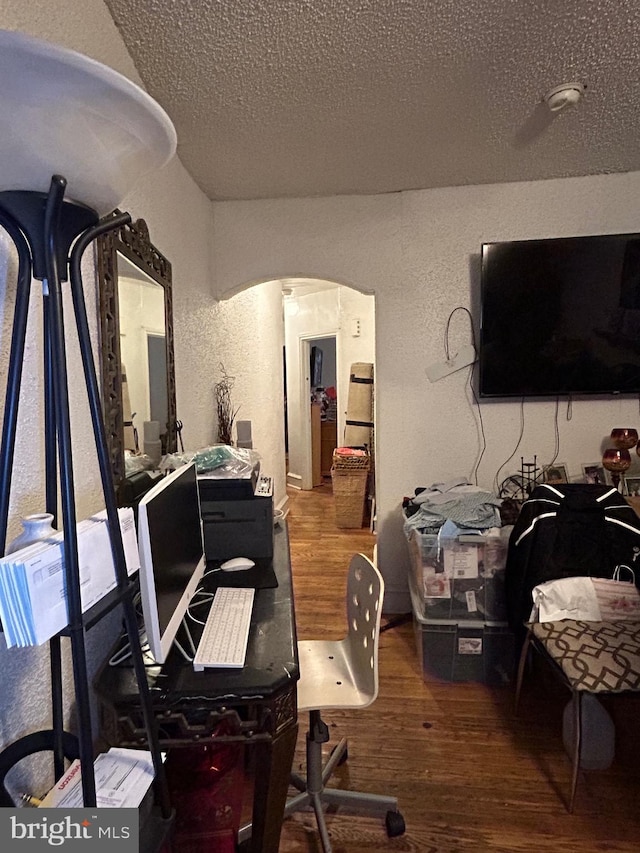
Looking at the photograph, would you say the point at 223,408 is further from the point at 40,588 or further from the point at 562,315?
the point at 40,588

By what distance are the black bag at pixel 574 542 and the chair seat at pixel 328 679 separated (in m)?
0.81

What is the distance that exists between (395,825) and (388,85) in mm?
2447

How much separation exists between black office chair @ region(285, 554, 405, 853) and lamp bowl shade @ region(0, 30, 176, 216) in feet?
3.88

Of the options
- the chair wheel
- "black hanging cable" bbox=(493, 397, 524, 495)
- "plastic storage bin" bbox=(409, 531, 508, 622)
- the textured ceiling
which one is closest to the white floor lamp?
A: the textured ceiling

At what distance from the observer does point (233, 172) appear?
7.27ft

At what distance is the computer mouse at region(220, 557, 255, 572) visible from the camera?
1.57 meters

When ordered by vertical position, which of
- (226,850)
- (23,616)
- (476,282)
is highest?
(476,282)

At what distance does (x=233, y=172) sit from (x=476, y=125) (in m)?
1.12

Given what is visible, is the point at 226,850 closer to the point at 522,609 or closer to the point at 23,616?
the point at 23,616

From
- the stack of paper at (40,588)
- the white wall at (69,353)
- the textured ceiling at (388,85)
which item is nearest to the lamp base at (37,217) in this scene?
the white wall at (69,353)

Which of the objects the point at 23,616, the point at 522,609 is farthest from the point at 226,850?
the point at 522,609

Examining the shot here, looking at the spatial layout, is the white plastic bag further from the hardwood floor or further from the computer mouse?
the computer mouse

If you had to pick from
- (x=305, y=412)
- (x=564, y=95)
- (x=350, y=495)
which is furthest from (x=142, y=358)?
(x=305, y=412)
